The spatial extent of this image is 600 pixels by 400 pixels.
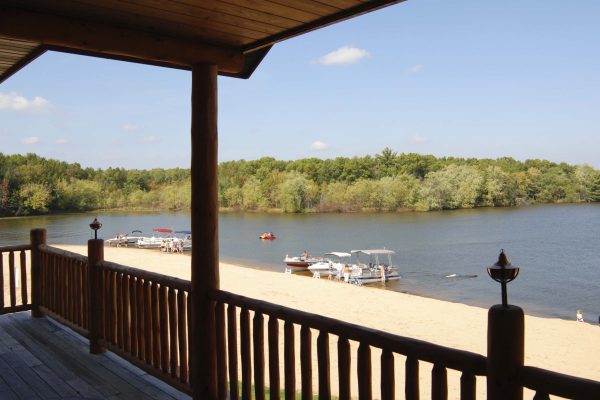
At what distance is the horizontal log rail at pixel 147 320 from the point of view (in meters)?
2.86

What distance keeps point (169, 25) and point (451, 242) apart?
33.5 metres

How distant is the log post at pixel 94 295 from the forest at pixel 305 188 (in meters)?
54.5

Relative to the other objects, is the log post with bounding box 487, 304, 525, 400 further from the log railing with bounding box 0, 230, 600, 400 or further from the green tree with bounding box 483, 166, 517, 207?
the green tree with bounding box 483, 166, 517, 207

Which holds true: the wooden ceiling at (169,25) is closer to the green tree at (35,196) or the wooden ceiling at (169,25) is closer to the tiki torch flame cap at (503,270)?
the tiki torch flame cap at (503,270)

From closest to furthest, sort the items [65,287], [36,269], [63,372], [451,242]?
[63,372]
[65,287]
[36,269]
[451,242]

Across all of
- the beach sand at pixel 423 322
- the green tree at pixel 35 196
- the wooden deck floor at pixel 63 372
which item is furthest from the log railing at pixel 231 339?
the green tree at pixel 35 196

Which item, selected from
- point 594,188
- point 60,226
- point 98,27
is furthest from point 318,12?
point 594,188

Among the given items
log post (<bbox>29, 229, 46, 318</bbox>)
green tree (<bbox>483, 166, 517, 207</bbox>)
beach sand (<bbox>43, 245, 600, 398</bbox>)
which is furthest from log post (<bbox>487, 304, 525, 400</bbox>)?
green tree (<bbox>483, 166, 517, 207</bbox>)

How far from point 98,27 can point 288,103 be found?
259 feet

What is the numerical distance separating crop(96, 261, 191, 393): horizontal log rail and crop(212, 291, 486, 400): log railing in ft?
1.08

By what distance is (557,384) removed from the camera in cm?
127

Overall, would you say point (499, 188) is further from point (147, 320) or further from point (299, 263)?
point (147, 320)

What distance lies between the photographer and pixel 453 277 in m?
22.9

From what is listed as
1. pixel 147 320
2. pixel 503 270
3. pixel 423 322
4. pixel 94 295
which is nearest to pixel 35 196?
pixel 423 322
